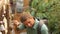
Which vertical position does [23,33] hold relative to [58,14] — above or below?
below

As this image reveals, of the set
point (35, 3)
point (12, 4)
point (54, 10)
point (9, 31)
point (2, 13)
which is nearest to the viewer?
point (2, 13)

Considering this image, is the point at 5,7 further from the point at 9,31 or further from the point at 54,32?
the point at 54,32

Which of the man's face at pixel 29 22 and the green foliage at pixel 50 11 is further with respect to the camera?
the green foliage at pixel 50 11

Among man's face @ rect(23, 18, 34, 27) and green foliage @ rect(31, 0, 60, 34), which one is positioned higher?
man's face @ rect(23, 18, 34, 27)

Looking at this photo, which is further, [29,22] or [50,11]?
[50,11]

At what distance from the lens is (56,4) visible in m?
4.01

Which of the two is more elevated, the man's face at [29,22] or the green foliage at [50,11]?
the man's face at [29,22]

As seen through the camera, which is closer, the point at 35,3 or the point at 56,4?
the point at 56,4

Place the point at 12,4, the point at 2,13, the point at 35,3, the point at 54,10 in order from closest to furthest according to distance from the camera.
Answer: the point at 2,13
the point at 54,10
the point at 35,3
the point at 12,4

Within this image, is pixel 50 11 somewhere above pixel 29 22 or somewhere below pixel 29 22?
below

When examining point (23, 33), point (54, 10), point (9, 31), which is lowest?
point (23, 33)

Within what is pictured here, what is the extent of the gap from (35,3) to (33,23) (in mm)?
1522

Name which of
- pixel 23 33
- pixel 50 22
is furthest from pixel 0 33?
pixel 23 33

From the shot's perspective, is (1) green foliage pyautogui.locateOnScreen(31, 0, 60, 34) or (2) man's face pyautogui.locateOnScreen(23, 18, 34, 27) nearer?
(2) man's face pyautogui.locateOnScreen(23, 18, 34, 27)
